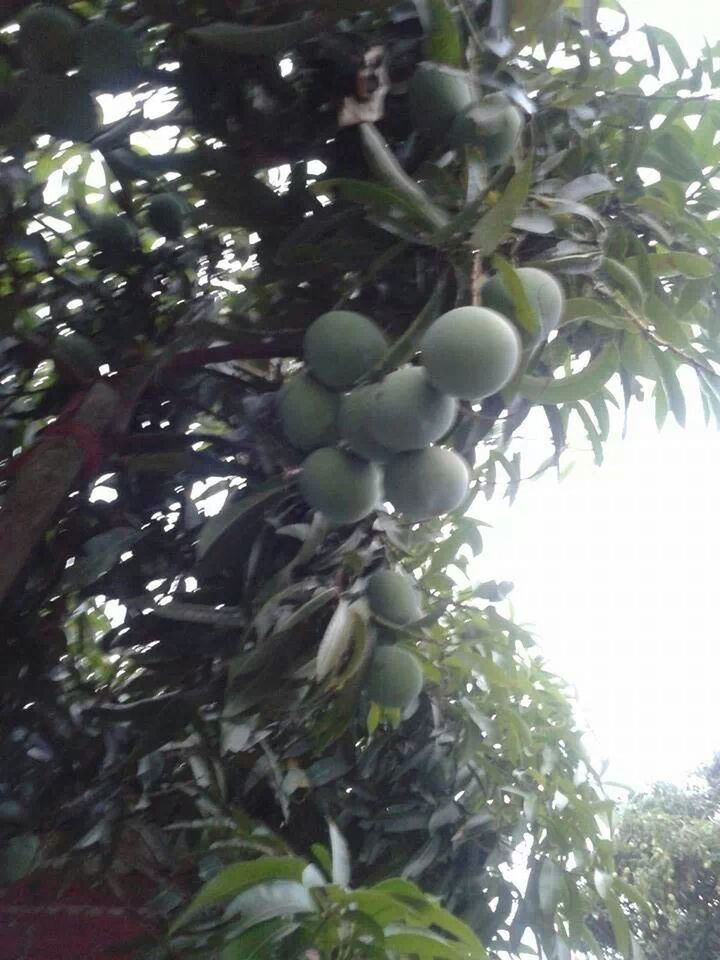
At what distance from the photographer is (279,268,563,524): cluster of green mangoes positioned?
1.84 feet

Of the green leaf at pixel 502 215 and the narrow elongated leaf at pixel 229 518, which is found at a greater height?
the green leaf at pixel 502 215

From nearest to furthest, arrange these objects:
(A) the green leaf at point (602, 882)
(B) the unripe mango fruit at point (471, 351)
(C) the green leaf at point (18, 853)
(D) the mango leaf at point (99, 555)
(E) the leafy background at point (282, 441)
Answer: (B) the unripe mango fruit at point (471, 351) → (E) the leafy background at point (282, 441) → (D) the mango leaf at point (99, 555) → (C) the green leaf at point (18, 853) → (A) the green leaf at point (602, 882)

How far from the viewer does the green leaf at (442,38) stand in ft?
2.08

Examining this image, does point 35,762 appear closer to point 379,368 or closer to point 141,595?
point 141,595

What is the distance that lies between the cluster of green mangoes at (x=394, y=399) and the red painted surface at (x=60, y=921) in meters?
0.55

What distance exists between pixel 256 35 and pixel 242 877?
1.98 feet

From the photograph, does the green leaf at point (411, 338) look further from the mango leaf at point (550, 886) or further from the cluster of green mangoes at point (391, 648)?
the mango leaf at point (550, 886)

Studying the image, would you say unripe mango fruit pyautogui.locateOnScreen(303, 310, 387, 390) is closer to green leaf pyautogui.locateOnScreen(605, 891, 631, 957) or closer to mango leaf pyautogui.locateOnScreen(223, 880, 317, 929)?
mango leaf pyautogui.locateOnScreen(223, 880, 317, 929)

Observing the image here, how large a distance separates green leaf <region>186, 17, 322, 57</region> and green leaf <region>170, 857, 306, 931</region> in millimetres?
589

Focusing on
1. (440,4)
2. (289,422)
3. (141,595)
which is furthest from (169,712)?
(440,4)

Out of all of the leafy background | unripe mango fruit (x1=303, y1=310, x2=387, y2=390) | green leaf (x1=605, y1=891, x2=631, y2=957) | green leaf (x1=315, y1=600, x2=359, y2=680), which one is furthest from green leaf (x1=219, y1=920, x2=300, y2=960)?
green leaf (x1=605, y1=891, x2=631, y2=957)

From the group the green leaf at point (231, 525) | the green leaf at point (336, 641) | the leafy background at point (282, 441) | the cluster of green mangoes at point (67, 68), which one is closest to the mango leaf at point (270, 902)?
the leafy background at point (282, 441)

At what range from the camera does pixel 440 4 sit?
0.63 meters

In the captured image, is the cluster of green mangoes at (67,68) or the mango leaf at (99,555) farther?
the mango leaf at (99,555)
